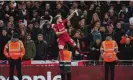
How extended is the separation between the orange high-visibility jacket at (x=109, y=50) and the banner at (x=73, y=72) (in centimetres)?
100

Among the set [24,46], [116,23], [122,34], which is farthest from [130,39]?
[24,46]

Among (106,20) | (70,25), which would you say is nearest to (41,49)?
(70,25)

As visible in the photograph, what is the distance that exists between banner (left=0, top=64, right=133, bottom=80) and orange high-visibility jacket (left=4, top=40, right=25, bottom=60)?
1124mm

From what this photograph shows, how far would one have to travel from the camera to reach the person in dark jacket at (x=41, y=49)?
658 inches

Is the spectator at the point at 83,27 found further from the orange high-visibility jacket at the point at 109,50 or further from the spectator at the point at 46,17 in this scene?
the orange high-visibility jacket at the point at 109,50

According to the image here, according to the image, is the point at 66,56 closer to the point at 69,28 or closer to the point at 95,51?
the point at 95,51

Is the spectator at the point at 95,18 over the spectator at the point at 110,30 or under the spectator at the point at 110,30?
over

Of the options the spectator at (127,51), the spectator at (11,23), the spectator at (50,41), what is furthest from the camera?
the spectator at (11,23)

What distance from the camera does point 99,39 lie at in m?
17.0

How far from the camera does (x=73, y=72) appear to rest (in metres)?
17.0

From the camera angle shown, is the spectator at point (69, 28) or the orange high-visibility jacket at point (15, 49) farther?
the spectator at point (69, 28)

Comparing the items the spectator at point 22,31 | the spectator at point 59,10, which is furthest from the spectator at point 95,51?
the spectator at point 59,10

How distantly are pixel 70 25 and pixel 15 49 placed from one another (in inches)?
130

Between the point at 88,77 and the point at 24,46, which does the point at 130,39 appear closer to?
the point at 88,77
